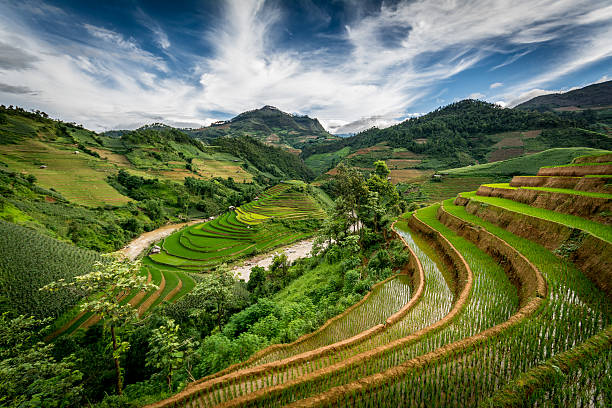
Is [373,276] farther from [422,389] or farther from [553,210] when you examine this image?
[553,210]

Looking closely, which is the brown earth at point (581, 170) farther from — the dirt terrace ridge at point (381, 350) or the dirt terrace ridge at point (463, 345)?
the dirt terrace ridge at point (381, 350)

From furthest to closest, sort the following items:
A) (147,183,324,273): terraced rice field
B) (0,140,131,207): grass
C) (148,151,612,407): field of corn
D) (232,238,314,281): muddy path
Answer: (0,140,131,207): grass, (147,183,324,273): terraced rice field, (232,238,314,281): muddy path, (148,151,612,407): field of corn

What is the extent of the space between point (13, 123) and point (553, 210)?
127568 mm

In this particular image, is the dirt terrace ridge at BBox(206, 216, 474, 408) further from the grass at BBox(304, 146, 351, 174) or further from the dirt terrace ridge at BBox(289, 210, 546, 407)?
the grass at BBox(304, 146, 351, 174)

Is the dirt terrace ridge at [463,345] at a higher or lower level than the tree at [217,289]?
higher

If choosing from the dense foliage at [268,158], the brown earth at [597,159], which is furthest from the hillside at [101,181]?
the brown earth at [597,159]

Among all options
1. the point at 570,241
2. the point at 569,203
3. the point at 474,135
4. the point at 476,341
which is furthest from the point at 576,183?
the point at 474,135

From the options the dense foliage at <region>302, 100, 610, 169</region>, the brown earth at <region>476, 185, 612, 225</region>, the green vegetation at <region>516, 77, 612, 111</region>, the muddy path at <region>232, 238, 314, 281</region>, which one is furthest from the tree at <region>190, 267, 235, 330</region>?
the green vegetation at <region>516, 77, 612, 111</region>

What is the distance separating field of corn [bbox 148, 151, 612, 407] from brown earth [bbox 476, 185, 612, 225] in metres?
0.11

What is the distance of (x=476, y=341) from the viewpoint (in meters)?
4.63

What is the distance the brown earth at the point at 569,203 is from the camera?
927 centimetres

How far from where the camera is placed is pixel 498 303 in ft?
Result: 23.4

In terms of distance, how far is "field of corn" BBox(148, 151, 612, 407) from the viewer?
3.58m

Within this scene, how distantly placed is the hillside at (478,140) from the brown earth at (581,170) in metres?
66.4
